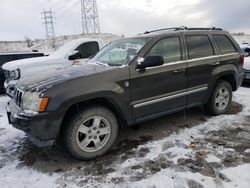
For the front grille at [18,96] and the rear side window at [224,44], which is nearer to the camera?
the front grille at [18,96]

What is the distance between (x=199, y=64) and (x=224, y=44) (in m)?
1.01

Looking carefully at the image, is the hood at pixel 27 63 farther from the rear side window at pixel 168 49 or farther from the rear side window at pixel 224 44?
the rear side window at pixel 224 44

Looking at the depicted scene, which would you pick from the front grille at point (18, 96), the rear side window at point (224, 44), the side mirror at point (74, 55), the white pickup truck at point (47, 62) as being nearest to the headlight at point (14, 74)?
the white pickup truck at point (47, 62)

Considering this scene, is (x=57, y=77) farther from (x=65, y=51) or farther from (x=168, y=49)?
(x=65, y=51)

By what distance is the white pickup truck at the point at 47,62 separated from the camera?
6879mm

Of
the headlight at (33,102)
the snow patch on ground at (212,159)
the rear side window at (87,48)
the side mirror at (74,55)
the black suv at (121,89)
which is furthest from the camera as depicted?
the rear side window at (87,48)

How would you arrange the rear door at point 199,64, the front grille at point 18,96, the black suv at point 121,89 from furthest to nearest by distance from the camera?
the rear door at point 199,64
the front grille at point 18,96
the black suv at point 121,89

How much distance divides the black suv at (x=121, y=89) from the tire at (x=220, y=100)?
0.07 ft

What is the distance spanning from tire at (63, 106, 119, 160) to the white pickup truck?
9.58ft

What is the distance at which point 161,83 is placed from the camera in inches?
167

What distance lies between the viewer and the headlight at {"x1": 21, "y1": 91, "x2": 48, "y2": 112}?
3264 mm

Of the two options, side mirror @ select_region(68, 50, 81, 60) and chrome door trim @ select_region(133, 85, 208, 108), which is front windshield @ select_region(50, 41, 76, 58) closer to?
side mirror @ select_region(68, 50, 81, 60)

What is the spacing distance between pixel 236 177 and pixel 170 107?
168 cm

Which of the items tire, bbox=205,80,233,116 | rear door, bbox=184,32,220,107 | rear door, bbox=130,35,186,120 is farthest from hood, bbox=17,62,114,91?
tire, bbox=205,80,233,116
